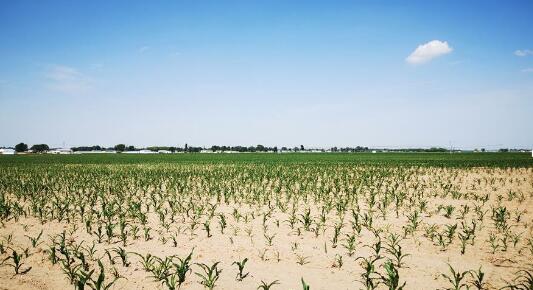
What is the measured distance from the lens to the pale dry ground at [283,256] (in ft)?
17.2

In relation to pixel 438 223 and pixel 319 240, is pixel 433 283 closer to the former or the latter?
pixel 319 240

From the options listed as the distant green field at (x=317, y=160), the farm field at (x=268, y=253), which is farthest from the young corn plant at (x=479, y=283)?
the distant green field at (x=317, y=160)

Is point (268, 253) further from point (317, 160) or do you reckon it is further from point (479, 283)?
point (317, 160)

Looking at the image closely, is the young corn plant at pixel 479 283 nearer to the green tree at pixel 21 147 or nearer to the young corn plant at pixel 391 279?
the young corn plant at pixel 391 279

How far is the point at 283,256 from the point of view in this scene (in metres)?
6.35

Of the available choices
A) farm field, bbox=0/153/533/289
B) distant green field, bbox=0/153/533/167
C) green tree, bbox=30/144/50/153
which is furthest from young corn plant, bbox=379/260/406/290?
green tree, bbox=30/144/50/153

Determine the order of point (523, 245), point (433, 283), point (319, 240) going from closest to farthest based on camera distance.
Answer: point (433, 283) → point (523, 245) → point (319, 240)

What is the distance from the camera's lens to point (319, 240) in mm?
7324

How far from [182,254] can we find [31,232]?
16.4 feet

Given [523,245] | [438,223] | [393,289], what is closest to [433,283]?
[393,289]

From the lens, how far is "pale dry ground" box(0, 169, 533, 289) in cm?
523

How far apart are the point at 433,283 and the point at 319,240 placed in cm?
273

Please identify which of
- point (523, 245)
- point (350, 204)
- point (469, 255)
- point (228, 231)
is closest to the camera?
point (469, 255)

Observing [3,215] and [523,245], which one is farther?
[3,215]
